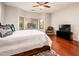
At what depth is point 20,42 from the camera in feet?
4.70

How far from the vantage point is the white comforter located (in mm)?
1249

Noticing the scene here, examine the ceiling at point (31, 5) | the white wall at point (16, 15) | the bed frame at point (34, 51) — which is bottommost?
the bed frame at point (34, 51)

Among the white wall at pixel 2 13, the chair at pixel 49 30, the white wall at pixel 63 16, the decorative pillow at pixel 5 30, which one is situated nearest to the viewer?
the white wall at pixel 2 13

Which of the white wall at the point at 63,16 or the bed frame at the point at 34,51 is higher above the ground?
the white wall at the point at 63,16

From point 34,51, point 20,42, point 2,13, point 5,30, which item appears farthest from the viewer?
point 34,51

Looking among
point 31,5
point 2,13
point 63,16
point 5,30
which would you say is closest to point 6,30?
point 5,30

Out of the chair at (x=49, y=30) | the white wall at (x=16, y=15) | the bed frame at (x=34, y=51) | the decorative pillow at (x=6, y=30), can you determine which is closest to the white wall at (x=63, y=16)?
the chair at (x=49, y=30)

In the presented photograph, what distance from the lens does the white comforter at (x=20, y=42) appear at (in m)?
1.25

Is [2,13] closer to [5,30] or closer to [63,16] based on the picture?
[5,30]

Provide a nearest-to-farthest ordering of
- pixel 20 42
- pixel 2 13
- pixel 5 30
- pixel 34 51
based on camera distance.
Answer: pixel 2 13
pixel 5 30
pixel 20 42
pixel 34 51

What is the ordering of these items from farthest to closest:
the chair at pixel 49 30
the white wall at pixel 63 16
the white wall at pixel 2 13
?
1. the white wall at pixel 63 16
2. the chair at pixel 49 30
3. the white wall at pixel 2 13

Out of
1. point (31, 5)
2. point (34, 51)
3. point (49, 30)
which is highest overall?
point (31, 5)

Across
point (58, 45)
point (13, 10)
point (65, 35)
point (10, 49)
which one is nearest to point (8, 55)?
point (10, 49)

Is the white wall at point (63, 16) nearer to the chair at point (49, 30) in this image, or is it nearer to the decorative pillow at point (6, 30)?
the chair at point (49, 30)
